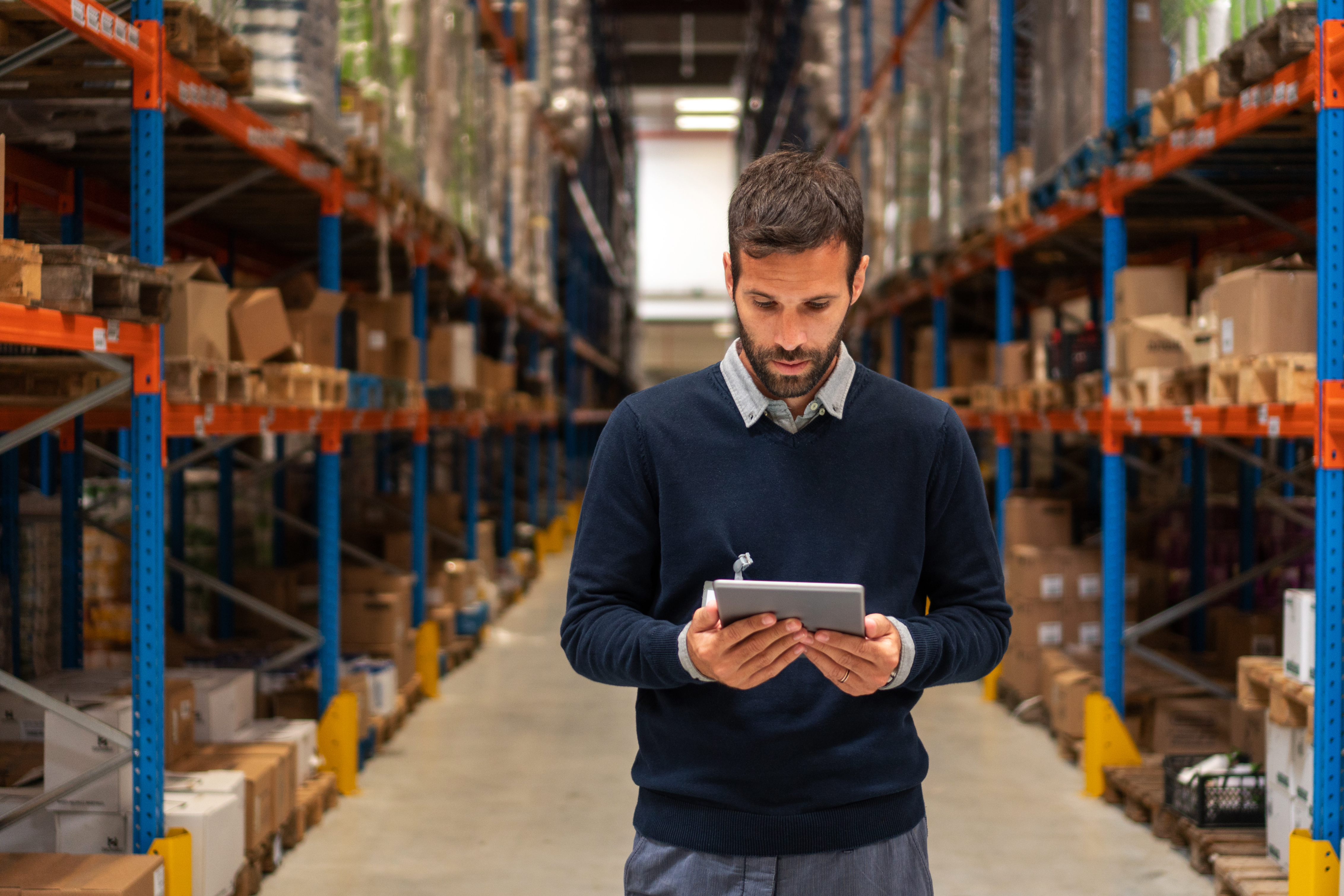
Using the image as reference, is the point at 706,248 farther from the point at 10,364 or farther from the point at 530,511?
the point at 10,364

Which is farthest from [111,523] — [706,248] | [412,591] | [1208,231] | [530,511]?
[706,248]

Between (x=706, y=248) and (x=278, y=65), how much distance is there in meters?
27.4

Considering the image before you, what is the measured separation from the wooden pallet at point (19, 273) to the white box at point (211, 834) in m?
1.73

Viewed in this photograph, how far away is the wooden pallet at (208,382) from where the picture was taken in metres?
4.00

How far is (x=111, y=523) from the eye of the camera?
7.38 metres

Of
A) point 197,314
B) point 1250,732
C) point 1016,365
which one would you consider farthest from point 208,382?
point 1016,365

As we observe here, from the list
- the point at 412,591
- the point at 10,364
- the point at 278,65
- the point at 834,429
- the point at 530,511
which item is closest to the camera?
the point at 834,429

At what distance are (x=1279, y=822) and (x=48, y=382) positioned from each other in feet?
15.1

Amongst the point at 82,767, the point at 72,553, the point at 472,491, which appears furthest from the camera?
the point at 472,491

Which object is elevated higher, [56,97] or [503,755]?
[56,97]

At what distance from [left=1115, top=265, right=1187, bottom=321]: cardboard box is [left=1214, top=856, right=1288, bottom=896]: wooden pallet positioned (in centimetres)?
243

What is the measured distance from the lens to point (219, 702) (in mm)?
5109

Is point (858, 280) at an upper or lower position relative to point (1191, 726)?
upper

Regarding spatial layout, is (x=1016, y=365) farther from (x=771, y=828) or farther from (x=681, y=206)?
(x=681, y=206)
